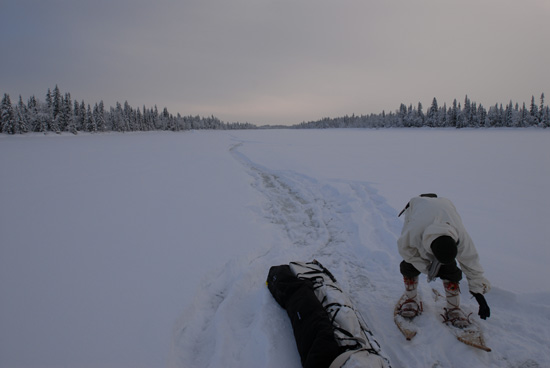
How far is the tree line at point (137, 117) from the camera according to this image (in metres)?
40.8

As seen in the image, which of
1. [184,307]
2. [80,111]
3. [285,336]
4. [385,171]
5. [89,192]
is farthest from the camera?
[80,111]

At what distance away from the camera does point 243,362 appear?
90.4 inches

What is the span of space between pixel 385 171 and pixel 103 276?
34.2 feet

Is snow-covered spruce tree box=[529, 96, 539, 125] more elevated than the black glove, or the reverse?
snow-covered spruce tree box=[529, 96, 539, 125]

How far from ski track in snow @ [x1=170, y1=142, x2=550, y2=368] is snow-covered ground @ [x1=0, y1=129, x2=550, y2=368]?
0.01 meters

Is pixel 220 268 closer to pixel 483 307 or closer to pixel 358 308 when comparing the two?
pixel 358 308

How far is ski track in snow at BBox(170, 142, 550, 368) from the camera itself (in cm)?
232

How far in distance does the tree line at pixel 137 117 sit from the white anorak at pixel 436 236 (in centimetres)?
5284

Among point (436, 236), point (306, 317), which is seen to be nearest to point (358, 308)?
point (306, 317)

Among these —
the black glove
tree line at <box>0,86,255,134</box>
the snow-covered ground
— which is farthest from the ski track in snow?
tree line at <box>0,86,255,134</box>

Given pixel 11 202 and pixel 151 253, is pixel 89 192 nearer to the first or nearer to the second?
pixel 11 202

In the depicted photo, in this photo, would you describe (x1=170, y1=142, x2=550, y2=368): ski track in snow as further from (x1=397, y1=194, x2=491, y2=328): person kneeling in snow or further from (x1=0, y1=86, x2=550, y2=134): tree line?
(x1=0, y1=86, x2=550, y2=134): tree line

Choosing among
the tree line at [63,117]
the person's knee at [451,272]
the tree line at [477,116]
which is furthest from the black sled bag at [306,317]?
the tree line at [477,116]

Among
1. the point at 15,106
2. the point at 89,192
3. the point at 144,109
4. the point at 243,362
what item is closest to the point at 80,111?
the point at 15,106
